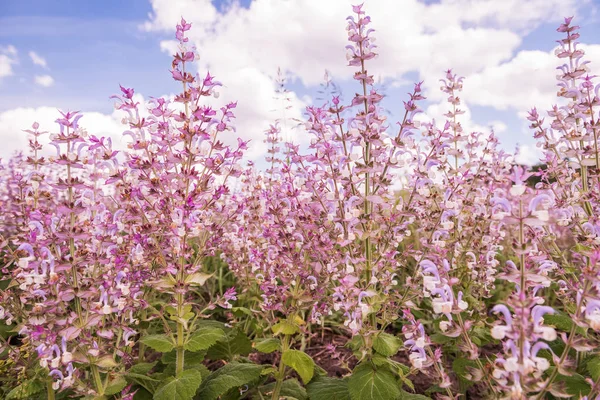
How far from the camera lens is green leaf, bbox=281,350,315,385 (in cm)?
320

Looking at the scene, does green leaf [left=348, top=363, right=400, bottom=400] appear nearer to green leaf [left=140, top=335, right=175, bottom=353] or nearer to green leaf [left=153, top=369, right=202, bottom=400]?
green leaf [left=153, top=369, right=202, bottom=400]

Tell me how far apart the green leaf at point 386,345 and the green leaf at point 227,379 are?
1.01 meters

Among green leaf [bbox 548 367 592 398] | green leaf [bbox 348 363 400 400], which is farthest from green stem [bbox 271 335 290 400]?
green leaf [bbox 548 367 592 398]

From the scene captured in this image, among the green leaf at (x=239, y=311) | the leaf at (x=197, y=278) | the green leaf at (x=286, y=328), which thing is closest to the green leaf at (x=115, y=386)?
the leaf at (x=197, y=278)

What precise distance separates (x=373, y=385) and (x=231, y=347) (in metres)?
1.75

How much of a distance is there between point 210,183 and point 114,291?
1.04m

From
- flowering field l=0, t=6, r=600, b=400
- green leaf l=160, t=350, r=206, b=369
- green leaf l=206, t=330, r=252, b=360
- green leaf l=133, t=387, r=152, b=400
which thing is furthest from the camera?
green leaf l=206, t=330, r=252, b=360

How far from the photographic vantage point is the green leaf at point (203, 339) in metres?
3.17

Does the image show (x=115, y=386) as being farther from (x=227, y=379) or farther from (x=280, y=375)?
(x=280, y=375)

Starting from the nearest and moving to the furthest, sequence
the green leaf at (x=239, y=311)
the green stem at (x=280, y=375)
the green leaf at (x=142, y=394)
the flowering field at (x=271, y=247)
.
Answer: the flowering field at (x=271, y=247) → the green stem at (x=280, y=375) → the green leaf at (x=142, y=394) → the green leaf at (x=239, y=311)

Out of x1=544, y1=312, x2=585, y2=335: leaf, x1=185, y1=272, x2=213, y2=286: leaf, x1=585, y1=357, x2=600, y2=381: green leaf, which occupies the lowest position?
x1=585, y1=357, x2=600, y2=381: green leaf

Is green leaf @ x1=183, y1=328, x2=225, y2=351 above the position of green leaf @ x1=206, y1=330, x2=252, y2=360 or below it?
above

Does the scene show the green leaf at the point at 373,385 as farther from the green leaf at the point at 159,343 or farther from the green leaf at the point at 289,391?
the green leaf at the point at 159,343

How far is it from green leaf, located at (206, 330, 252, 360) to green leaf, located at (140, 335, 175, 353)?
91 cm
